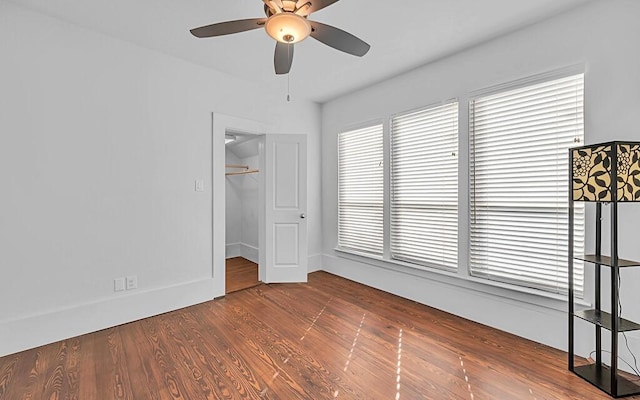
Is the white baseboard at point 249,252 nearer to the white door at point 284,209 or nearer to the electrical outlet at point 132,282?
the white door at point 284,209

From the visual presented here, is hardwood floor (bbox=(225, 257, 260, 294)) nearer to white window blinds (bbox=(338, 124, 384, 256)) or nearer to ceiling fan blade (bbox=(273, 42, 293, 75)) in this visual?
white window blinds (bbox=(338, 124, 384, 256))

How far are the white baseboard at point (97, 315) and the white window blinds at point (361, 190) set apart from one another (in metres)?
2.03

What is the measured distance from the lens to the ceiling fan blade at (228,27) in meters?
1.94

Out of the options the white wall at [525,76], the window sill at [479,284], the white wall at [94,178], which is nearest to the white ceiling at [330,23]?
the white wall at [525,76]

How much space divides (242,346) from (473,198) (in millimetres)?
2538

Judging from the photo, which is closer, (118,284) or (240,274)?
(118,284)

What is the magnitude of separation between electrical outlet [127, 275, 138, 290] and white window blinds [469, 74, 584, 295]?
3.37m

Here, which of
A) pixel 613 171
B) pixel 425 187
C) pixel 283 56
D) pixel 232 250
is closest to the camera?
pixel 613 171

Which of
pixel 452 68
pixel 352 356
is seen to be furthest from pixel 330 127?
pixel 352 356

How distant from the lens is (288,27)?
72.5 inches

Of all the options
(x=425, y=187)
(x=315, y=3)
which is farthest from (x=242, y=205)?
(x=315, y=3)

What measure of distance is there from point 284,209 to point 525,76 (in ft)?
10.2

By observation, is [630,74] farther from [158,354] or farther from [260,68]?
[158,354]

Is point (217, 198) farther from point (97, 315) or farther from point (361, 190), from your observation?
point (361, 190)
